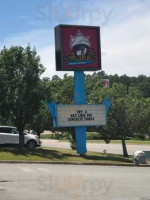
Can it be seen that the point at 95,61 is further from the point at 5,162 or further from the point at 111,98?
the point at 5,162

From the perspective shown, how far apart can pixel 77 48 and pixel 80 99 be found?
340 centimetres

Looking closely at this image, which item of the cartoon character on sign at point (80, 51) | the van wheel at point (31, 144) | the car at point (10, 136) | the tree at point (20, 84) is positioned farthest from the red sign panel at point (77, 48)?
the van wheel at point (31, 144)

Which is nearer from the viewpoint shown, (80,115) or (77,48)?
(80,115)

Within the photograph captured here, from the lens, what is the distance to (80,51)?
2858 centimetres

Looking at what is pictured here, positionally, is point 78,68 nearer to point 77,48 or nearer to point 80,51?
point 80,51

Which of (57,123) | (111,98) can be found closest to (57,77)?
(111,98)

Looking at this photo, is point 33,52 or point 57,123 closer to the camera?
point 57,123

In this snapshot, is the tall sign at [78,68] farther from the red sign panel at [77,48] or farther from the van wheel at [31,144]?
the van wheel at [31,144]

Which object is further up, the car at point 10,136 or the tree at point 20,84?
the tree at point 20,84

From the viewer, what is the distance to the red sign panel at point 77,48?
91.9 feet

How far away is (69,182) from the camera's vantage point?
49.5 feet

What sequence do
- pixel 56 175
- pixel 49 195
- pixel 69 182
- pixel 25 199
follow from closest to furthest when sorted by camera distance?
pixel 25 199 < pixel 49 195 < pixel 69 182 < pixel 56 175

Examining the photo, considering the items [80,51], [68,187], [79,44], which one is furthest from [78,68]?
[68,187]

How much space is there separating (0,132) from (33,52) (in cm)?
618
